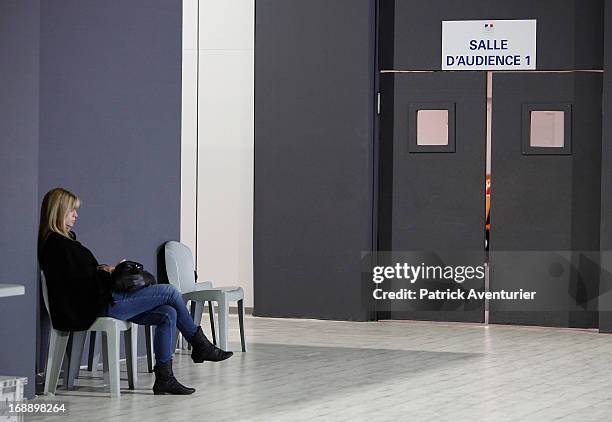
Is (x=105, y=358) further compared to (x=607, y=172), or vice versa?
(x=607, y=172)

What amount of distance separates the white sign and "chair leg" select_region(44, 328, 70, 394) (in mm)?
5456

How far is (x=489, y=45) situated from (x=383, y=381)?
15.1 ft

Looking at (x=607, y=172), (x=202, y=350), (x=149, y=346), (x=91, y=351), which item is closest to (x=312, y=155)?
(x=607, y=172)

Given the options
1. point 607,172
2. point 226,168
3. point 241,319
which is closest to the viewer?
point 241,319

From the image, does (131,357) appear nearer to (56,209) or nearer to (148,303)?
(148,303)

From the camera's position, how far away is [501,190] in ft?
36.7

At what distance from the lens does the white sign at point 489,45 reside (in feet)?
36.4

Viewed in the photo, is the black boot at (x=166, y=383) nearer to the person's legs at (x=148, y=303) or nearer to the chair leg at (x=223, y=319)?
the person's legs at (x=148, y=303)

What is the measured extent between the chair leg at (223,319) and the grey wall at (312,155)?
2967 mm

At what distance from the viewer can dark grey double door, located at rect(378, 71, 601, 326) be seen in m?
11.0

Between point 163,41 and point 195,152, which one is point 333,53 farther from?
point 163,41

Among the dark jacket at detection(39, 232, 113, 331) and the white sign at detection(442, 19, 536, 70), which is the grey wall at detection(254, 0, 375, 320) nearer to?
the white sign at detection(442, 19, 536, 70)

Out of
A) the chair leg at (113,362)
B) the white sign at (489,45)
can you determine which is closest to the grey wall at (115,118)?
the chair leg at (113,362)

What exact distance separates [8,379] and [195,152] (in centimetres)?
646
